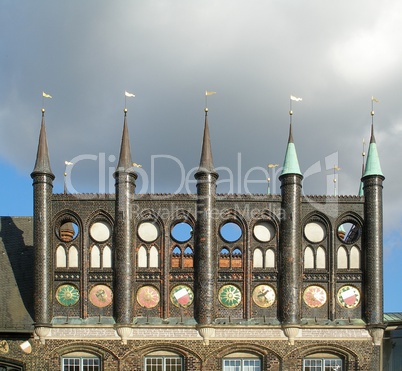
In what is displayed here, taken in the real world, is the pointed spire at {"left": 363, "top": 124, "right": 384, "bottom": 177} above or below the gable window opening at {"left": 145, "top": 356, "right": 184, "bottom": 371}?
above

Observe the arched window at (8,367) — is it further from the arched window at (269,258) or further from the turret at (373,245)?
the turret at (373,245)

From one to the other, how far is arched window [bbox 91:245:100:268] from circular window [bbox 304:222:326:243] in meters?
10.9

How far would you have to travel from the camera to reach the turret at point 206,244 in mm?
47906

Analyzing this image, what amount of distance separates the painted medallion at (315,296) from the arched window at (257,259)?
270 centimetres

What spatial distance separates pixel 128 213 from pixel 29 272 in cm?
661

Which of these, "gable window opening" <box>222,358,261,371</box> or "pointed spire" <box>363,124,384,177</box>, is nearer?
"gable window opening" <box>222,358,261,371</box>

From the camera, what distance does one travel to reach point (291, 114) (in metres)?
51.0

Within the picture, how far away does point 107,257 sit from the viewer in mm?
49062

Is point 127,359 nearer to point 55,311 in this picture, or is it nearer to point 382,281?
point 55,311

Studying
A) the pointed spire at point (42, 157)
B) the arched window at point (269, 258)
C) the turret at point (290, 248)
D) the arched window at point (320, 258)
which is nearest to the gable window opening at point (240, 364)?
the turret at point (290, 248)

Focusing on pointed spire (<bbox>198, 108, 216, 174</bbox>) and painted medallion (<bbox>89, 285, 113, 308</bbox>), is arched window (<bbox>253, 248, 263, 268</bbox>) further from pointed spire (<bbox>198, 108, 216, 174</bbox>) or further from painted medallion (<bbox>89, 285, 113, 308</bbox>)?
painted medallion (<bbox>89, 285, 113, 308</bbox>)

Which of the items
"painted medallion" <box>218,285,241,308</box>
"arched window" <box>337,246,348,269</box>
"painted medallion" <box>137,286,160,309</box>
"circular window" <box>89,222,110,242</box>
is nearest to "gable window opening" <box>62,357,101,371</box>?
"painted medallion" <box>137,286,160,309</box>

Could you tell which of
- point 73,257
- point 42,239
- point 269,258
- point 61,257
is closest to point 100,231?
point 73,257

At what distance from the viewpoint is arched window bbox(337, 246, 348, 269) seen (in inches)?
1930
